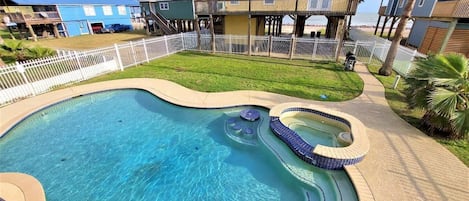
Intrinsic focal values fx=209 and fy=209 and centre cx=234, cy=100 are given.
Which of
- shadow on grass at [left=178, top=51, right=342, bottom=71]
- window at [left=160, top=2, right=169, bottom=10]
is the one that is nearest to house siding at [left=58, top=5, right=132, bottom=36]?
window at [left=160, top=2, right=169, bottom=10]

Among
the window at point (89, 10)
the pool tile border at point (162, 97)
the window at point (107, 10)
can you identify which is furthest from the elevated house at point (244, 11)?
the window at point (107, 10)

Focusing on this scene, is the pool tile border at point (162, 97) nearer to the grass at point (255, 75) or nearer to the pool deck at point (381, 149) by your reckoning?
the pool deck at point (381, 149)

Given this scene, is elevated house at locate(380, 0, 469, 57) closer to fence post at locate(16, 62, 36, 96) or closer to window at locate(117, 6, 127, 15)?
fence post at locate(16, 62, 36, 96)

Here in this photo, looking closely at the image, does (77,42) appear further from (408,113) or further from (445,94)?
(445,94)

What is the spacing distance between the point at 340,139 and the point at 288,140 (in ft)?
5.06

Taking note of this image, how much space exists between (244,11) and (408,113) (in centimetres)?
1201

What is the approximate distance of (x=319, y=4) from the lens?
45.9ft

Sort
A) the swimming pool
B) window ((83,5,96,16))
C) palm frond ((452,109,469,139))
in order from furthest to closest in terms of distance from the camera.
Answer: window ((83,5,96,16)) < palm frond ((452,109,469,139)) < the swimming pool

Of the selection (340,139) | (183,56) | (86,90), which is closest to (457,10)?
(340,139)

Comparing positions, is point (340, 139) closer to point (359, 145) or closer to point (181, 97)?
point (359, 145)

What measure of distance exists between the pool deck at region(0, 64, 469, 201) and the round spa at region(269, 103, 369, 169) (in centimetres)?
36

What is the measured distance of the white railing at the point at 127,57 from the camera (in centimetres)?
864

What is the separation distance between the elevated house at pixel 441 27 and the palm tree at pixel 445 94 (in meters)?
6.12

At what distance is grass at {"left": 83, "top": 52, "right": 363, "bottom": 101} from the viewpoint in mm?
9562
